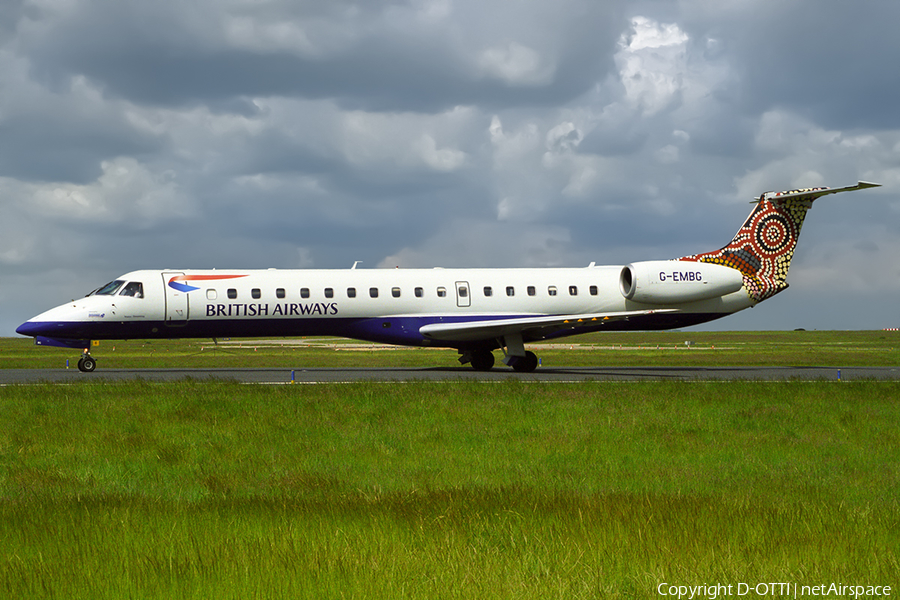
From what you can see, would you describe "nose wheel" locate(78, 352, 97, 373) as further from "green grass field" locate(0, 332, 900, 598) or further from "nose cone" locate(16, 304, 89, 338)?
"green grass field" locate(0, 332, 900, 598)

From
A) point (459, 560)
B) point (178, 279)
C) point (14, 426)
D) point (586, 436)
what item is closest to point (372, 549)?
point (459, 560)

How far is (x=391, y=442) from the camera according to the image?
513 inches

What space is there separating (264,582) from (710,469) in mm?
7152

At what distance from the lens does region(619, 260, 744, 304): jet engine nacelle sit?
31734 millimetres

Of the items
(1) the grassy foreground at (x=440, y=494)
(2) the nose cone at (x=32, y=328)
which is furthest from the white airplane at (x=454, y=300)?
(1) the grassy foreground at (x=440, y=494)

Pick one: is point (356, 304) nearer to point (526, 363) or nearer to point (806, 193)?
point (526, 363)

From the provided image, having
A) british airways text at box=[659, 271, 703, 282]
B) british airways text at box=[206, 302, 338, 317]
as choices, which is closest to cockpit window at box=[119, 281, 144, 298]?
british airways text at box=[206, 302, 338, 317]

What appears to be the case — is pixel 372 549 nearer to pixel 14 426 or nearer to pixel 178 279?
pixel 14 426

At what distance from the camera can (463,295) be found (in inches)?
1218

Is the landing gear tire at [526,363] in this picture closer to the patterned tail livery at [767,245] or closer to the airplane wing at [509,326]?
the airplane wing at [509,326]

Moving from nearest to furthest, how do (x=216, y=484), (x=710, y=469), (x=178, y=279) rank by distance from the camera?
(x=216, y=484)
(x=710, y=469)
(x=178, y=279)

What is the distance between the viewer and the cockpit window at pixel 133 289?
92.8 ft

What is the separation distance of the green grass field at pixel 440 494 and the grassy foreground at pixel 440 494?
0.11 ft

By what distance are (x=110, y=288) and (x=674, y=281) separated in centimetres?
2065
